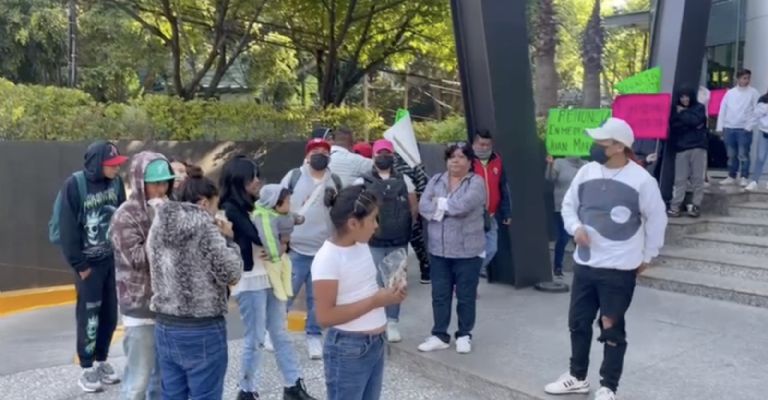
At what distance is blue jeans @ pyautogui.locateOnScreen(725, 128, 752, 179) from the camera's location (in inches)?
388

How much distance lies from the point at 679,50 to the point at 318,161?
5.59 m

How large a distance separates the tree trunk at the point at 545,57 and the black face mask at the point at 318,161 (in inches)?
132

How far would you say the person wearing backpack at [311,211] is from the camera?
18.5 feet

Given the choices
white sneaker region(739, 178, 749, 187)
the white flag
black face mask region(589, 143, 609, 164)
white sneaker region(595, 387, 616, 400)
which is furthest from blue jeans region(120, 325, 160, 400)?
white sneaker region(739, 178, 749, 187)

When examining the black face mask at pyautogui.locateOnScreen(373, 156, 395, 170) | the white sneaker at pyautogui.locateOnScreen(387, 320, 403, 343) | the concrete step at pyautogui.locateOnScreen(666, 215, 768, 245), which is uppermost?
the black face mask at pyautogui.locateOnScreen(373, 156, 395, 170)

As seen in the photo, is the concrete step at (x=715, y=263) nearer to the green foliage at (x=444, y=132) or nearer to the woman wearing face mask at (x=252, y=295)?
the green foliage at (x=444, y=132)

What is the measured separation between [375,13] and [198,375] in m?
12.5

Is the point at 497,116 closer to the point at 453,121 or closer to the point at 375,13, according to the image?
the point at 453,121

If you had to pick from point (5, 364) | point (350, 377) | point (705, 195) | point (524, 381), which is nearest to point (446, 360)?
point (524, 381)

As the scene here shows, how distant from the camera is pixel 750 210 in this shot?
A: 8562mm

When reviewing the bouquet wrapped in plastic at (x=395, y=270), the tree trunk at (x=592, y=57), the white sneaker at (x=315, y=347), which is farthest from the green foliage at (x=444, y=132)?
the bouquet wrapped in plastic at (x=395, y=270)

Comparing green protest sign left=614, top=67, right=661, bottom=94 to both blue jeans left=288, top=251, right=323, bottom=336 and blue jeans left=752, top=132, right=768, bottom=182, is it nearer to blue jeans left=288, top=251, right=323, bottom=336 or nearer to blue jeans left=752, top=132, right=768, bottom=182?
Answer: blue jeans left=752, top=132, right=768, bottom=182

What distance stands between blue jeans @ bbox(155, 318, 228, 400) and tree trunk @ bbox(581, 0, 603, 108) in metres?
6.15

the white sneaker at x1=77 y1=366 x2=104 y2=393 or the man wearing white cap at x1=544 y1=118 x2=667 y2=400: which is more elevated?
the man wearing white cap at x1=544 y1=118 x2=667 y2=400
